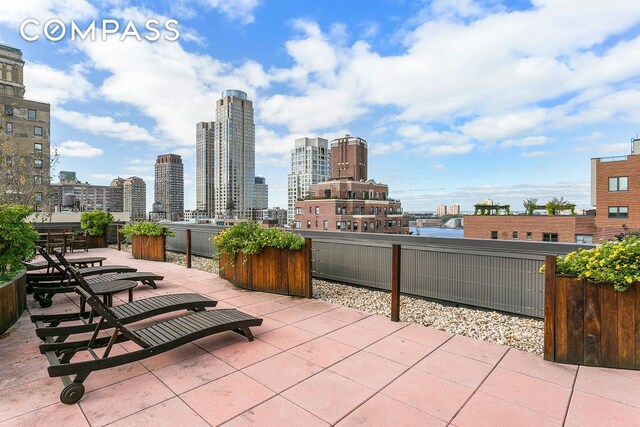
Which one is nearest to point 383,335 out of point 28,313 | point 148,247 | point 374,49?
point 28,313

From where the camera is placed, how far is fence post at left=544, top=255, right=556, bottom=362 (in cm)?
318

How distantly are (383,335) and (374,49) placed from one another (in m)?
13.9

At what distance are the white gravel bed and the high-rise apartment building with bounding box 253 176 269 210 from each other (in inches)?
4027

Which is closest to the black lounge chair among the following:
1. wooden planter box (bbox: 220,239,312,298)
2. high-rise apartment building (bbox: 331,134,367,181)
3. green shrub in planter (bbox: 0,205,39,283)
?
green shrub in planter (bbox: 0,205,39,283)

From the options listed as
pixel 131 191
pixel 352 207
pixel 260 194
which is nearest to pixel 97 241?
pixel 131 191

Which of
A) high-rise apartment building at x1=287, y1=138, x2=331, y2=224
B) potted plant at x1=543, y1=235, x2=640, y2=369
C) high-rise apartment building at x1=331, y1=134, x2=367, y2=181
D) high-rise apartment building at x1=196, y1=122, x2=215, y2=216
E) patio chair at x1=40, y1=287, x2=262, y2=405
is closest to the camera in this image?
patio chair at x1=40, y1=287, x2=262, y2=405

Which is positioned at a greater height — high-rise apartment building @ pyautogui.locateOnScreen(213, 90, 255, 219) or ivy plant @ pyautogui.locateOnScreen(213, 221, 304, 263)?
high-rise apartment building @ pyautogui.locateOnScreen(213, 90, 255, 219)

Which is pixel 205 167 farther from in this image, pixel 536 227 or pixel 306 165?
pixel 536 227

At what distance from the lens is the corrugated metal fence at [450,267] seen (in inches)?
185

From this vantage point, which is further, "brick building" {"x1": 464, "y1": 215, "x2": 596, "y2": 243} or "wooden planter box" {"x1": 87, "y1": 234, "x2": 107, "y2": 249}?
"brick building" {"x1": 464, "y1": 215, "x2": 596, "y2": 243}

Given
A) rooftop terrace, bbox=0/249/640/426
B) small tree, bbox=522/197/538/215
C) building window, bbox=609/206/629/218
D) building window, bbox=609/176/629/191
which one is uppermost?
building window, bbox=609/176/629/191

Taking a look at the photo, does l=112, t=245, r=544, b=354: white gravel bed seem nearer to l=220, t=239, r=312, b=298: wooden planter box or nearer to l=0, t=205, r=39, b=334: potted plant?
l=220, t=239, r=312, b=298: wooden planter box

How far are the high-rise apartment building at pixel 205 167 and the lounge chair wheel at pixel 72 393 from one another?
10403 cm

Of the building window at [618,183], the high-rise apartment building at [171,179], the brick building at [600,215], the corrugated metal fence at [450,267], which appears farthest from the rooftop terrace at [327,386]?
the high-rise apartment building at [171,179]
